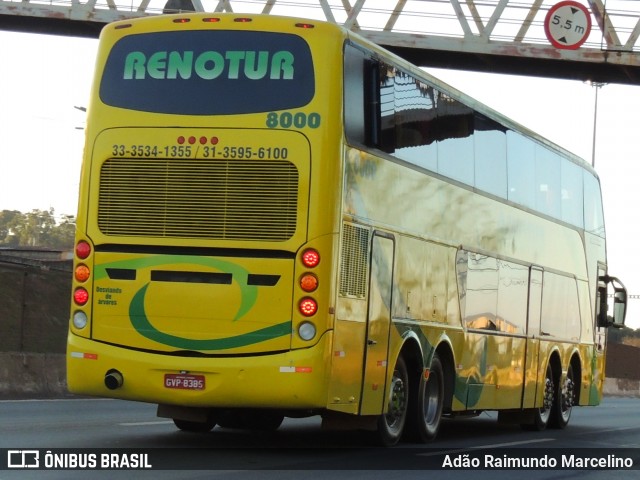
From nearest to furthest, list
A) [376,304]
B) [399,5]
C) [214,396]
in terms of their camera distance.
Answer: [214,396], [376,304], [399,5]

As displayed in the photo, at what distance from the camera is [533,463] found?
48.5 ft

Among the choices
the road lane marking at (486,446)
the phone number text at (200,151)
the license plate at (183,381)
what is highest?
the phone number text at (200,151)

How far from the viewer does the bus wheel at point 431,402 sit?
15953 millimetres

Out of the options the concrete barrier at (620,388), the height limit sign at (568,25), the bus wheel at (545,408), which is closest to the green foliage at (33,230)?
the concrete barrier at (620,388)

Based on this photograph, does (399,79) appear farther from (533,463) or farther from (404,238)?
(533,463)

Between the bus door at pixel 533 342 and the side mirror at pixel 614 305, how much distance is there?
3.85 m

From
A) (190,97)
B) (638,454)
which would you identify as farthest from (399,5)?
(190,97)

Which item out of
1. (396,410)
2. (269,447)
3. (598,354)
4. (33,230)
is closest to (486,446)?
(396,410)

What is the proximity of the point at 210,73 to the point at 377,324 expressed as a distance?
303 centimetres

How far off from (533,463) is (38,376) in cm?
1041

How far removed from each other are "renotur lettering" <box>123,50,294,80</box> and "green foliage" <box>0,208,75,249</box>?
42.0m

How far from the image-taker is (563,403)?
22.6 meters

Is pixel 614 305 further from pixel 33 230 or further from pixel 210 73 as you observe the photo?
pixel 33 230

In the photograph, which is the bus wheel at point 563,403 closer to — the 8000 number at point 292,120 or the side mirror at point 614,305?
the side mirror at point 614,305
